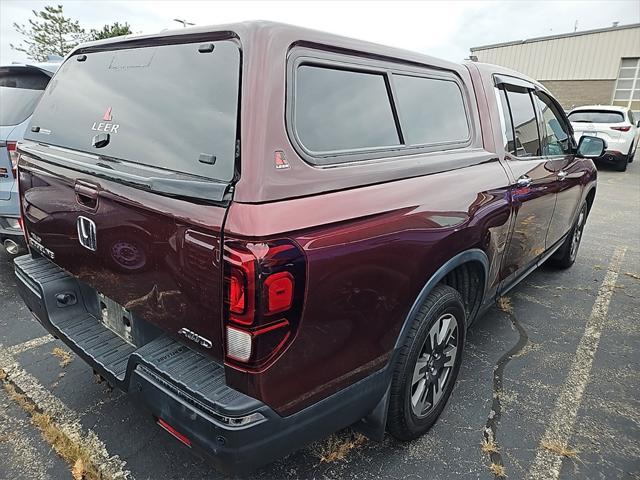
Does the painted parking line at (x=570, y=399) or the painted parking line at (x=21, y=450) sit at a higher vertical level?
the painted parking line at (x=570, y=399)

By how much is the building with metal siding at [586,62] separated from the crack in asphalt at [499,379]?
86.8 ft

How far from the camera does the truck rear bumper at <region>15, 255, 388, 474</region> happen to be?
147 cm

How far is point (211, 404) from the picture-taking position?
147cm

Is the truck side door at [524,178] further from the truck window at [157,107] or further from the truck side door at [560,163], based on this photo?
the truck window at [157,107]

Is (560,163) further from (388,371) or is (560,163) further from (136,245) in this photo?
(136,245)

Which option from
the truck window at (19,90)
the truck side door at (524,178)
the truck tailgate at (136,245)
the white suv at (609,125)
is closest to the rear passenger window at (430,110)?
the truck side door at (524,178)

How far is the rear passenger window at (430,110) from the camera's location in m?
2.24

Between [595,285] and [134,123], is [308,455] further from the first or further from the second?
[595,285]

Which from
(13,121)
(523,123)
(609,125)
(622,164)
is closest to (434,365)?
(523,123)

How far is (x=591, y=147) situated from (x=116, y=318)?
166 inches

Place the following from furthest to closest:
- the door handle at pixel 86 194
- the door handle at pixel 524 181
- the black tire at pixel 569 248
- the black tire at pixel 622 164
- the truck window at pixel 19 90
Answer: the black tire at pixel 622 164, the black tire at pixel 569 248, the truck window at pixel 19 90, the door handle at pixel 524 181, the door handle at pixel 86 194

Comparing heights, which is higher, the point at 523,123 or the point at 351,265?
the point at 523,123

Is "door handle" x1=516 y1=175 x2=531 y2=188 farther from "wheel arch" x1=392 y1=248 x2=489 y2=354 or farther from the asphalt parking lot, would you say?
the asphalt parking lot

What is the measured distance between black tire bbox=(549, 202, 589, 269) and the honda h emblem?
4495 millimetres
